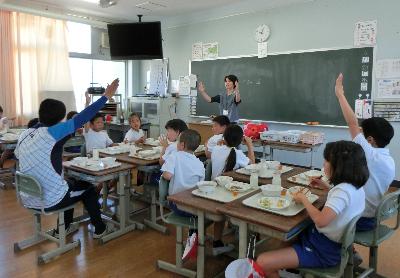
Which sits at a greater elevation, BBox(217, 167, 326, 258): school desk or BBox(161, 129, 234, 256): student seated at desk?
BBox(161, 129, 234, 256): student seated at desk

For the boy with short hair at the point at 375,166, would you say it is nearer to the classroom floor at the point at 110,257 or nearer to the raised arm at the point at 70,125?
the classroom floor at the point at 110,257

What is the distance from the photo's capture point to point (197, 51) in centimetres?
689

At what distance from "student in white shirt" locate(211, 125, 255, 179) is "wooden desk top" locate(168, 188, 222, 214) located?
2.63 ft

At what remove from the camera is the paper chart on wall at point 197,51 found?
683 cm

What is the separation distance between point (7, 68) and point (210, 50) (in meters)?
3.79

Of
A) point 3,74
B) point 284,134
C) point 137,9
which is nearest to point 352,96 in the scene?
point 284,134

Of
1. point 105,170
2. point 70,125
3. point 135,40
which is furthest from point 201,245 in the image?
point 135,40

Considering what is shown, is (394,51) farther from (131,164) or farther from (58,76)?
(58,76)

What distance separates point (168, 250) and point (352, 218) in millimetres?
1731

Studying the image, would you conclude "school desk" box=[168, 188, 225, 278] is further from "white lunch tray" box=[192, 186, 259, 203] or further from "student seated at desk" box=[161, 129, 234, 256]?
"student seated at desk" box=[161, 129, 234, 256]

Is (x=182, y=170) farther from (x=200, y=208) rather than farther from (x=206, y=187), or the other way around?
(x=200, y=208)

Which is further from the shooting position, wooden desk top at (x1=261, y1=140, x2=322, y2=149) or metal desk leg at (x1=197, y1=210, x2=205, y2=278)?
wooden desk top at (x1=261, y1=140, x2=322, y2=149)

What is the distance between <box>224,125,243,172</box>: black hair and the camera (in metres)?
2.88

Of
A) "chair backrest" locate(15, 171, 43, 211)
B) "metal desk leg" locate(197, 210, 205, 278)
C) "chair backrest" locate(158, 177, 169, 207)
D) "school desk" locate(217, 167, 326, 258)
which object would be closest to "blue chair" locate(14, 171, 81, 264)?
"chair backrest" locate(15, 171, 43, 211)
